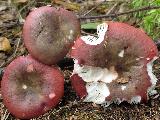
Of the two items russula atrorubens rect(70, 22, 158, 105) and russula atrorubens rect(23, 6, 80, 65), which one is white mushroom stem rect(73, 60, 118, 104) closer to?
russula atrorubens rect(70, 22, 158, 105)

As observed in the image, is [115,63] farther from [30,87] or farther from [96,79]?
[30,87]

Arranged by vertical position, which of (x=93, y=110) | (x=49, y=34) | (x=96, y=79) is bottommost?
(x=93, y=110)

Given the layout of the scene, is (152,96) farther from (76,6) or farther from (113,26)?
(76,6)

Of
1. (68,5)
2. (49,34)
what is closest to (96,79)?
(49,34)

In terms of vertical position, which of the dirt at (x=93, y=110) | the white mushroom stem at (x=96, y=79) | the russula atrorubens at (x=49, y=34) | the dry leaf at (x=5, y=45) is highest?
the russula atrorubens at (x=49, y=34)

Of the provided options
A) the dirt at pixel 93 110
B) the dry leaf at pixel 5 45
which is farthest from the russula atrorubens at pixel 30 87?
the dry leaf at pixel 5 45

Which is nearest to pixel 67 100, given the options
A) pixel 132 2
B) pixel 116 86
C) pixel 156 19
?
pixel 116 86

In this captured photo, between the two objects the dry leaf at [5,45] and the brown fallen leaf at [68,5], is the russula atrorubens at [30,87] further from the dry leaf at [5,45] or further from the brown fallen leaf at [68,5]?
the brown fallen leaf at [68,5]
